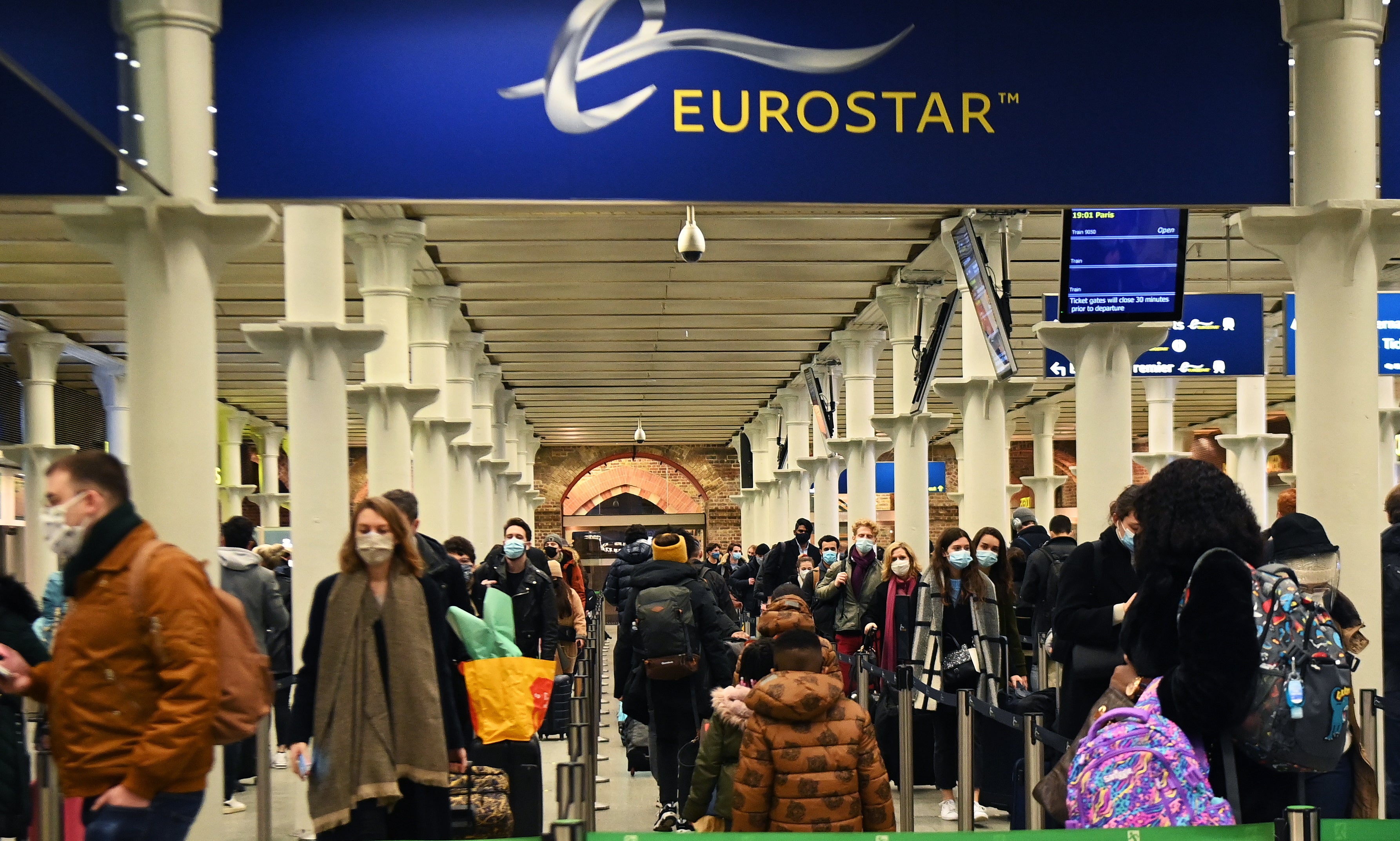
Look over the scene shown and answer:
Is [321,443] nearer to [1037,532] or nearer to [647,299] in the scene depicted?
[1037,532]

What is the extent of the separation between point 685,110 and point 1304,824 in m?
4.44

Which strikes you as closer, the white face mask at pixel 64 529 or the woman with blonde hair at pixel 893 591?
the white face mask at pixel 64 529

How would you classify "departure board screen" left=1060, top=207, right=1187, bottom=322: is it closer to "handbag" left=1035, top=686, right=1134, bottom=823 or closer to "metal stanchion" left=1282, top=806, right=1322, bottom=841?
"handbag" left=1035, top=686, right=1134, bottom=823

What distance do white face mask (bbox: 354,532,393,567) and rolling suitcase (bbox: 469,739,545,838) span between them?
64.7 inches

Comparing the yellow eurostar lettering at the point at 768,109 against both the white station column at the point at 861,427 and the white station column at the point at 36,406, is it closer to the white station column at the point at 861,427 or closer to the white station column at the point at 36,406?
the white station column at the point at 861,427

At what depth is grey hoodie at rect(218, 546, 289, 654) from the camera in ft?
30.4

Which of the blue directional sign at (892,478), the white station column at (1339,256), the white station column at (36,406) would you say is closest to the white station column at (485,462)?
the white station column at (36,406)

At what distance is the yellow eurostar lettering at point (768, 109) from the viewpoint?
22.9 ft

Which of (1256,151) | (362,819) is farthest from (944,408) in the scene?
(362,819)

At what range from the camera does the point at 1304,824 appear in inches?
142

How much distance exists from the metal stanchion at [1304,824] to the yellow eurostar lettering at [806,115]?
13.8 feet

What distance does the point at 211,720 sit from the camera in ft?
12.9

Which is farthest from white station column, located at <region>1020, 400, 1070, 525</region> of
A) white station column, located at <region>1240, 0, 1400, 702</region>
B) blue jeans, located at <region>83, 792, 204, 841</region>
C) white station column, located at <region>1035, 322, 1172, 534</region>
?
blue jeans, located at <region>83, 792, 204, 841</region>

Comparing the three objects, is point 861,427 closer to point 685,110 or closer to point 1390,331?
point 1390,331
